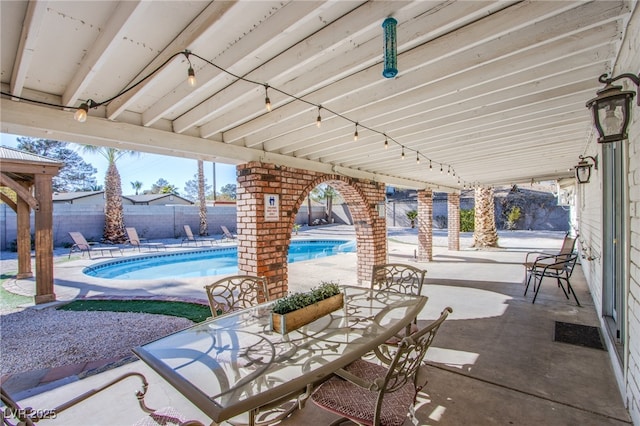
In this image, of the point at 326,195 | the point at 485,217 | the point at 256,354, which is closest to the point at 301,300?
the point at 256,354

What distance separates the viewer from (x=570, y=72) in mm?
2475

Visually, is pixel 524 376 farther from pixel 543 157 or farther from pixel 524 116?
pixel 543 157

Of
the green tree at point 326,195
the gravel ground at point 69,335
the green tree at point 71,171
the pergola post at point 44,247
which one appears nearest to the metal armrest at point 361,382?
the gravel ground at point 69,335

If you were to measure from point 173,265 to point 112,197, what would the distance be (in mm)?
5666

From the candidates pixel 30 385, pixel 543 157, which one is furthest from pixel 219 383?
pixel 543 157

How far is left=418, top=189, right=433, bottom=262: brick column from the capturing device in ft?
29.8

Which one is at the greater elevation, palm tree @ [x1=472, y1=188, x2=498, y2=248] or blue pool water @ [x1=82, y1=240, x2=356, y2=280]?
palm tree @ [x1=472, y1=188, x2=498, y2=248]

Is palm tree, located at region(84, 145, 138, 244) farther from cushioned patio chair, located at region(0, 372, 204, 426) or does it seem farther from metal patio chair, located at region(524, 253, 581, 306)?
metal patio chair, located at region(524, 253, 581, 306)

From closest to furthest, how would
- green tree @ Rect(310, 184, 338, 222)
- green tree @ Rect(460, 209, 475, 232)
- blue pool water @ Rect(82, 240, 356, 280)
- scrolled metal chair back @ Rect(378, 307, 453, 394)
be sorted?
scrolled metal chair back @ Rect(378, 307, 453, 394)
blue pool water @ Rect(82, 240, 356, 280)
green tree @ Rect(460, 209, 475, 232)
green tree @ Rect(310, 184, 338, 222)

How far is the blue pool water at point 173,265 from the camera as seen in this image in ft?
30.7

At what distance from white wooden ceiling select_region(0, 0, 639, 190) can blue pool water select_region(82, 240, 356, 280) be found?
274 inches

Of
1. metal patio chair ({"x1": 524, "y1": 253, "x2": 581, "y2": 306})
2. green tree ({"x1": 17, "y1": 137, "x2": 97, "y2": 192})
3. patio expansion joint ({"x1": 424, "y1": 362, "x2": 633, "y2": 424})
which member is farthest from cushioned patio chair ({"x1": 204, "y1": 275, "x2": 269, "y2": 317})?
green tree ({"x1": 17, "y1": 137, "x2": 97, "y2": 192})

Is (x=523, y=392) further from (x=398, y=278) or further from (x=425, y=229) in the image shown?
(x=425, y=229)

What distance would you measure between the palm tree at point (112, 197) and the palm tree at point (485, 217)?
15180 mm
